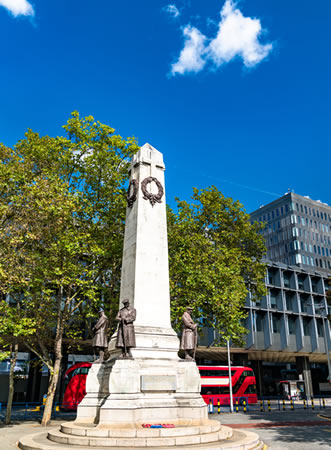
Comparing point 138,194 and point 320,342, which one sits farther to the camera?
point 320,342

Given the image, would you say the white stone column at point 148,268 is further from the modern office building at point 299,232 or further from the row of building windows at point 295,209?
the row of building windows at point 295,209

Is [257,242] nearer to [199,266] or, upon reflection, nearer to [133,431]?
[199,266]

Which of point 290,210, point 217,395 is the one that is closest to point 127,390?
point 217,395

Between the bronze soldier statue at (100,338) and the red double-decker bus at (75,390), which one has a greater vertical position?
the bronze soldier statue at (100,338)

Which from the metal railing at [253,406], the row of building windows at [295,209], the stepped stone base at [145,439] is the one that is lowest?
the metal railing at [253,406]

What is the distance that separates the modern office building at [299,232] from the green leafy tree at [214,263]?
45.1 meters

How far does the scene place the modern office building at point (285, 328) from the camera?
1784 inches

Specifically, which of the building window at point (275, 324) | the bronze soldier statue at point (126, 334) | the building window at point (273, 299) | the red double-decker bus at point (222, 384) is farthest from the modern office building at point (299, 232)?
the bronze soldier statue at point (126, 334)

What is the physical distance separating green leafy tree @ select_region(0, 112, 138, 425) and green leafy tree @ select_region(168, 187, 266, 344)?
409cm

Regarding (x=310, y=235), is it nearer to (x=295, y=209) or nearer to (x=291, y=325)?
(x=295, y=209)

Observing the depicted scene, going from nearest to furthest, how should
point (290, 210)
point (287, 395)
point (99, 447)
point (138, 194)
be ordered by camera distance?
1. point (99, 447)
2. point (138, 194)
3. point (287, 395)
4. point (290, 210)

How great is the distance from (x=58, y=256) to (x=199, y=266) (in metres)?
8.63

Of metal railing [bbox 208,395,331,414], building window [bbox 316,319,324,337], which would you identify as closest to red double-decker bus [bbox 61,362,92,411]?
metal railing [bbox 208,395,331,414]

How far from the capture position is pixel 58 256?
68.5 feet
